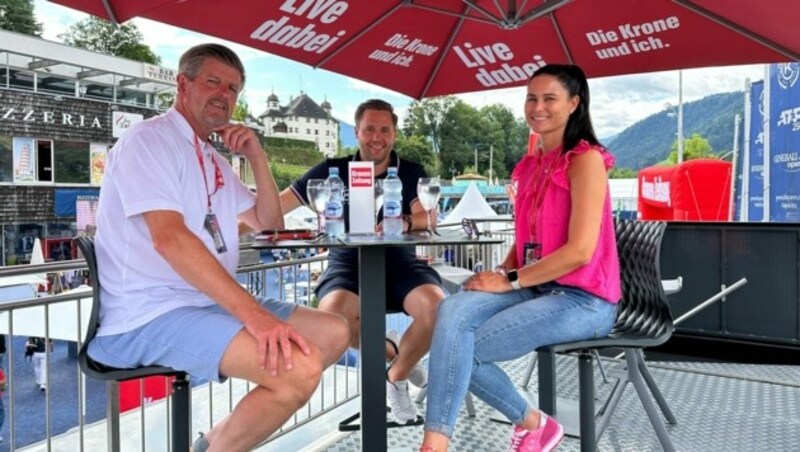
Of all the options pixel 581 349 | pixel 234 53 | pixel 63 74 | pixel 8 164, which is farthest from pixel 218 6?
pixel 63 74

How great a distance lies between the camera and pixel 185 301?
1.44 metres

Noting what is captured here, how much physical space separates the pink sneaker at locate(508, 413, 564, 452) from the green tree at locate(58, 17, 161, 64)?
33.0m

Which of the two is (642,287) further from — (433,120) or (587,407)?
(433,120)

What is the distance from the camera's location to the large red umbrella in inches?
83.8

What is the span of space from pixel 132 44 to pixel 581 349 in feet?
116

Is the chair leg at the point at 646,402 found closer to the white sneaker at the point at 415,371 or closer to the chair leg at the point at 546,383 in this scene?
the chair leg at the point at 546,383

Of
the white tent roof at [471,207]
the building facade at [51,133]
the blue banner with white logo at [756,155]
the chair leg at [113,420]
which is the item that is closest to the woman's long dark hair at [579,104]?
the chair leg at [113,420]

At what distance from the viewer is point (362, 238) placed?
165cm

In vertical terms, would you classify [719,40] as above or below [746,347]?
above

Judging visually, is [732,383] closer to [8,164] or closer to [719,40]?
[719,40]

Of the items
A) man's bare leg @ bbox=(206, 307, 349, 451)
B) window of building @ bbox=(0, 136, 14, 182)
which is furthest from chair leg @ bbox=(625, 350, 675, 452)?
window of building @ bbox=(0, 136, 14, 182)

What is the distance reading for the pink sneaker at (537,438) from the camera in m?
1.69

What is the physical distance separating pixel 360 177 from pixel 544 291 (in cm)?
70

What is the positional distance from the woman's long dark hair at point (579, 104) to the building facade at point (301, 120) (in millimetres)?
32953
